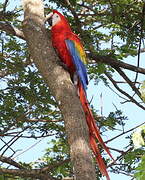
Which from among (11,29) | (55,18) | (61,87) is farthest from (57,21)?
(61,87)

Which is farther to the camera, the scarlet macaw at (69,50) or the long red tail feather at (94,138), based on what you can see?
the scarlet macaw at (69,50)

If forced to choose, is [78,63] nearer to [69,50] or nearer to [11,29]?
[69,50]

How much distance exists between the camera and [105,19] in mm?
3588

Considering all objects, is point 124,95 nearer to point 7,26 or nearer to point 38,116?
point 38,116

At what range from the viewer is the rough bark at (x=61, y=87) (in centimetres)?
167

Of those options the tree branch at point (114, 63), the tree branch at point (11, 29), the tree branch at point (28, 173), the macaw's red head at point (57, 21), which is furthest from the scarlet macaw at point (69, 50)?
the tree branch at point (28, 173)

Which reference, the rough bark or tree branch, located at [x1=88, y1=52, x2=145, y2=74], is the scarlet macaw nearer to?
tree branch, located at [x1=88, y1=52, x2=145, y2=74]

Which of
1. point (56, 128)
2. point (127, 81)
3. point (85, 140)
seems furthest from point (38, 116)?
point (85, 140)

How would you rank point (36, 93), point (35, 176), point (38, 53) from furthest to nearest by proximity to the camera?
point (36, 93)
point (35, 176)
point (38, 53)

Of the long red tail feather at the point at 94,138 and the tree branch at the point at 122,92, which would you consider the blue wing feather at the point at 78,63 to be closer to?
the long red tail feather at the point at 94,138

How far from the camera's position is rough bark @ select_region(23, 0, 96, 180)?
1.67 m

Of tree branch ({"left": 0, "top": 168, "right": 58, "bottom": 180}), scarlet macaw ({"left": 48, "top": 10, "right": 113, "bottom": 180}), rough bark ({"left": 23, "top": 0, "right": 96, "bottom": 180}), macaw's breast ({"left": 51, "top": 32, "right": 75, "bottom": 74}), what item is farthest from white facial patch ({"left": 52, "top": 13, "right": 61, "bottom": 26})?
tree branch ({"left": 0, "top": 168, "right": 58, "bottom": 180})

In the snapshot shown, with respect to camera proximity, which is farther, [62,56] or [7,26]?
[62,56]

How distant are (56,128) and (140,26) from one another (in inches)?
51.2
